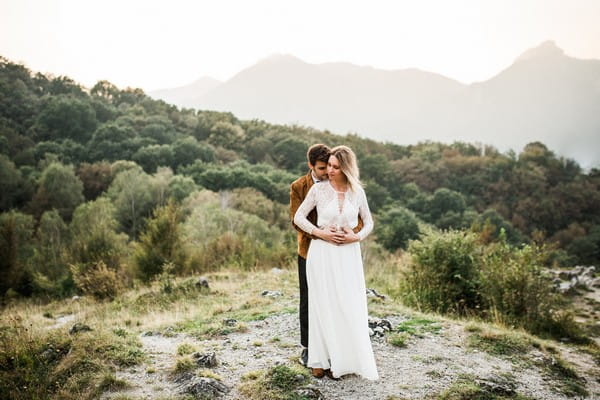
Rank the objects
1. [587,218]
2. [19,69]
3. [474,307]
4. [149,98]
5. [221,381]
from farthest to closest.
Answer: [149,98] < [19,69] < [587,218] < [474,307] < [221,381]

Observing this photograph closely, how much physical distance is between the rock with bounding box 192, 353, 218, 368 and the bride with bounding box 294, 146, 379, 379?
1.64 metres

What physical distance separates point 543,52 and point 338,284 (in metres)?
187

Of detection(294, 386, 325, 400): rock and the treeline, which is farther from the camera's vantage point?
the treeline

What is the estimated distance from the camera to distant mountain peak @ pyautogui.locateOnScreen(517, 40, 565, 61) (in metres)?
153

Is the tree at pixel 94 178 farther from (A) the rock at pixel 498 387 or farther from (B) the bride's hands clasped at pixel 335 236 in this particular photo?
(A) the rock at pixel 498 387

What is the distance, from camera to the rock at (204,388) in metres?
4.47

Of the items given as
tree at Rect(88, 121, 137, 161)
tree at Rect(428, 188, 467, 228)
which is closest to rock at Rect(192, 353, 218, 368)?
tree at Rect(88, 121, 137, 161)

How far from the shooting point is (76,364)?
17.1 feet

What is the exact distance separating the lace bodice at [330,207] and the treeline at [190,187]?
30.9ft

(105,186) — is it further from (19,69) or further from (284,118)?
(284,118)

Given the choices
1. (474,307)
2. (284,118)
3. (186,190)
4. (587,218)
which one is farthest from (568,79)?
(474,307)

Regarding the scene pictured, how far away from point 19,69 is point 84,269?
2161 inches

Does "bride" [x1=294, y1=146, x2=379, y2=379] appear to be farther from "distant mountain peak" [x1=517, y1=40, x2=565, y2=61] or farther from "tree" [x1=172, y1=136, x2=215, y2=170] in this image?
"distant mountain peak" [x1=517, y1=40, x2=565, y2=61]

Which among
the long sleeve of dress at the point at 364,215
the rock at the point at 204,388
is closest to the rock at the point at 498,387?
the long sleeve of dress at the point at 364,215
